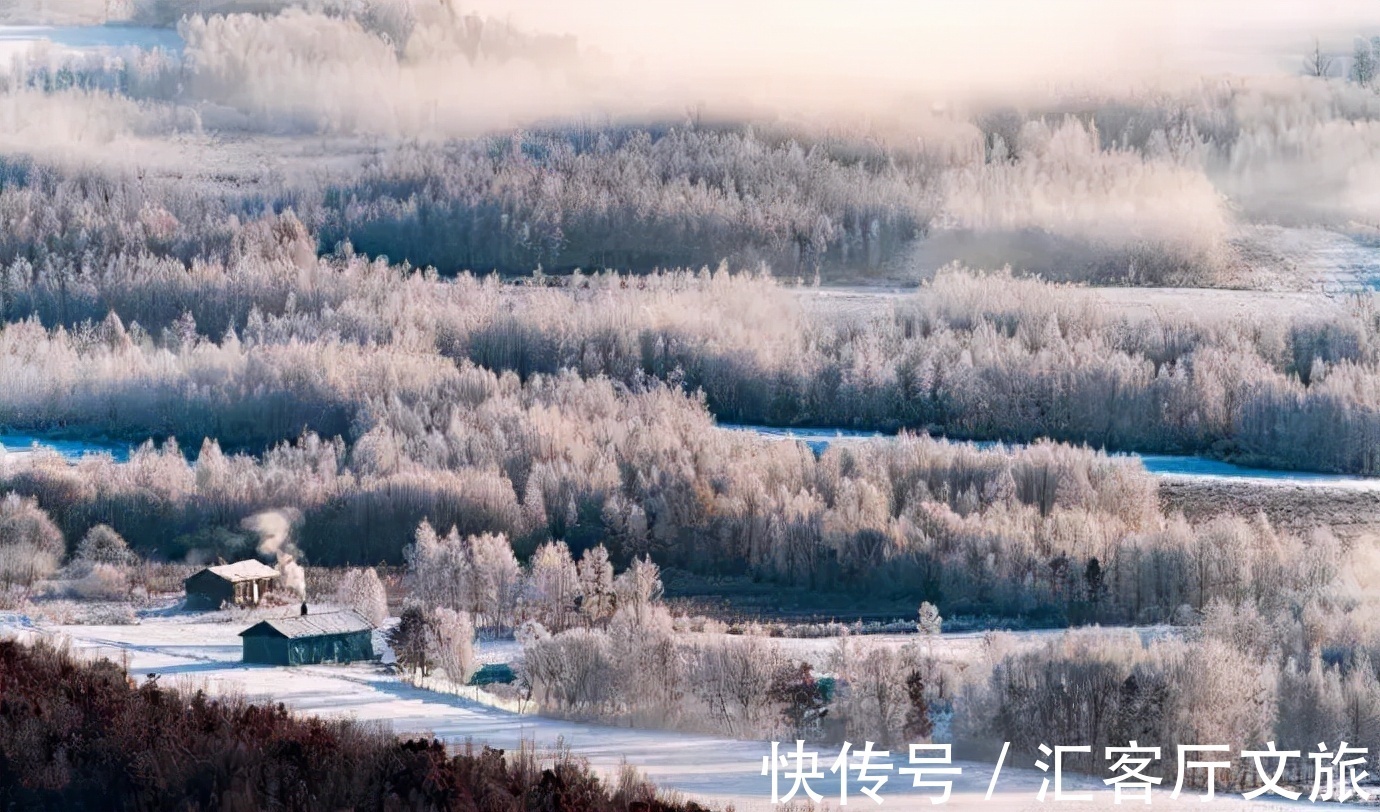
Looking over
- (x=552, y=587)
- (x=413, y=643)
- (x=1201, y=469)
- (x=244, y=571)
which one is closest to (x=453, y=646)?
(x=413, y=643)

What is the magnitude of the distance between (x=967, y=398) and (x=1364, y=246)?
16492mm

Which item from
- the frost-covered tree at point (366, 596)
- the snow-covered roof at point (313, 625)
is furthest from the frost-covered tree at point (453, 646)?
the frost-covered tree at point (366, 596)

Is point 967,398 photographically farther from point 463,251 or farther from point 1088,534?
point 463,251

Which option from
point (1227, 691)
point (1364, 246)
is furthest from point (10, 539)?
point (1364, 246)

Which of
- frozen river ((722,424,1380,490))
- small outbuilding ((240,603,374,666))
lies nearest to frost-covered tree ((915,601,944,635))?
small outbuilding ((240,603,374,666))

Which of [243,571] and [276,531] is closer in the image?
[243,571]

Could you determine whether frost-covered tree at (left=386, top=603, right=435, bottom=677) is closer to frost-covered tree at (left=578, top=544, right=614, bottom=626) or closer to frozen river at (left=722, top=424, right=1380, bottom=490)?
frost-covered tree at (left=578, top=544, right=614, bottom=626)

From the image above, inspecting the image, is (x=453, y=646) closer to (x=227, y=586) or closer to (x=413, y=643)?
(x=413, y=643)

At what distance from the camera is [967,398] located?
141 feet

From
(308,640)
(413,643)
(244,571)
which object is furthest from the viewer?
(244,571)

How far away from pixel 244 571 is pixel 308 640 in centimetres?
559

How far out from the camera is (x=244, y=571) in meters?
32.2

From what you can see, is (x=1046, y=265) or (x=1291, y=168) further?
(x=1291, y=168)

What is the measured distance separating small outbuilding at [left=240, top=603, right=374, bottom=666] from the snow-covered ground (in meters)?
0.38
